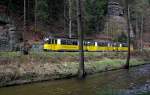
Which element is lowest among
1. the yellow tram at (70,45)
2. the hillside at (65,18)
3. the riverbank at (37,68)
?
the riverbank at (37,68)

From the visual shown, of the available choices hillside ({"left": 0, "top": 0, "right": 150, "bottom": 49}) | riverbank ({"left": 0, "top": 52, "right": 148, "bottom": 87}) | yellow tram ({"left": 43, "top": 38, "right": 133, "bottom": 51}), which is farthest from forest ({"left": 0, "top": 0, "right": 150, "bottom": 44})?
riverbank ({"left": 0, "top": 52, "right": 148, "bottom": 87})

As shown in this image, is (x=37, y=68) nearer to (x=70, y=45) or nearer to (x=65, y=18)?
(x=70, y=45)

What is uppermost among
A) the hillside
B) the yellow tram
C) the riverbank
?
the hillside

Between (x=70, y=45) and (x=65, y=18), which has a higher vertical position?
(x=65, y=18)

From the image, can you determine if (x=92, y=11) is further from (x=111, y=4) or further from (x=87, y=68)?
(x=87, y=68)

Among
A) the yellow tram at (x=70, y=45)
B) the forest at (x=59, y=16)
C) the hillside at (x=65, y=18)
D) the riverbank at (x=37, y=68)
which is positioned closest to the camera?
the riverbank at (x=37, y=68)

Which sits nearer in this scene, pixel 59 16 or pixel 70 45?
pixel 70 45

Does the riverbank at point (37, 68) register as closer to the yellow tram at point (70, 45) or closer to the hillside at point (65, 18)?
the yellow tram at point (70, 45)

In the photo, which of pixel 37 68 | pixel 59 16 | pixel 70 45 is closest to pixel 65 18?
pixel 59 16

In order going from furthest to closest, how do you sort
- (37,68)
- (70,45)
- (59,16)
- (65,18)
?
(59,16) → (65,18) → (70,45) → (37,68)

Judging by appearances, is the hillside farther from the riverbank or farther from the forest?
the riverbank

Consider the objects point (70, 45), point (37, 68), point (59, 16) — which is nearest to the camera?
point (37, 68)

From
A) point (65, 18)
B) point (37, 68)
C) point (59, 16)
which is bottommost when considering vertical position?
point (37, 68)

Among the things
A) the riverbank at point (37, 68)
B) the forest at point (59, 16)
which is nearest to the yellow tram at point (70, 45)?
the forest at point (59, 16)
